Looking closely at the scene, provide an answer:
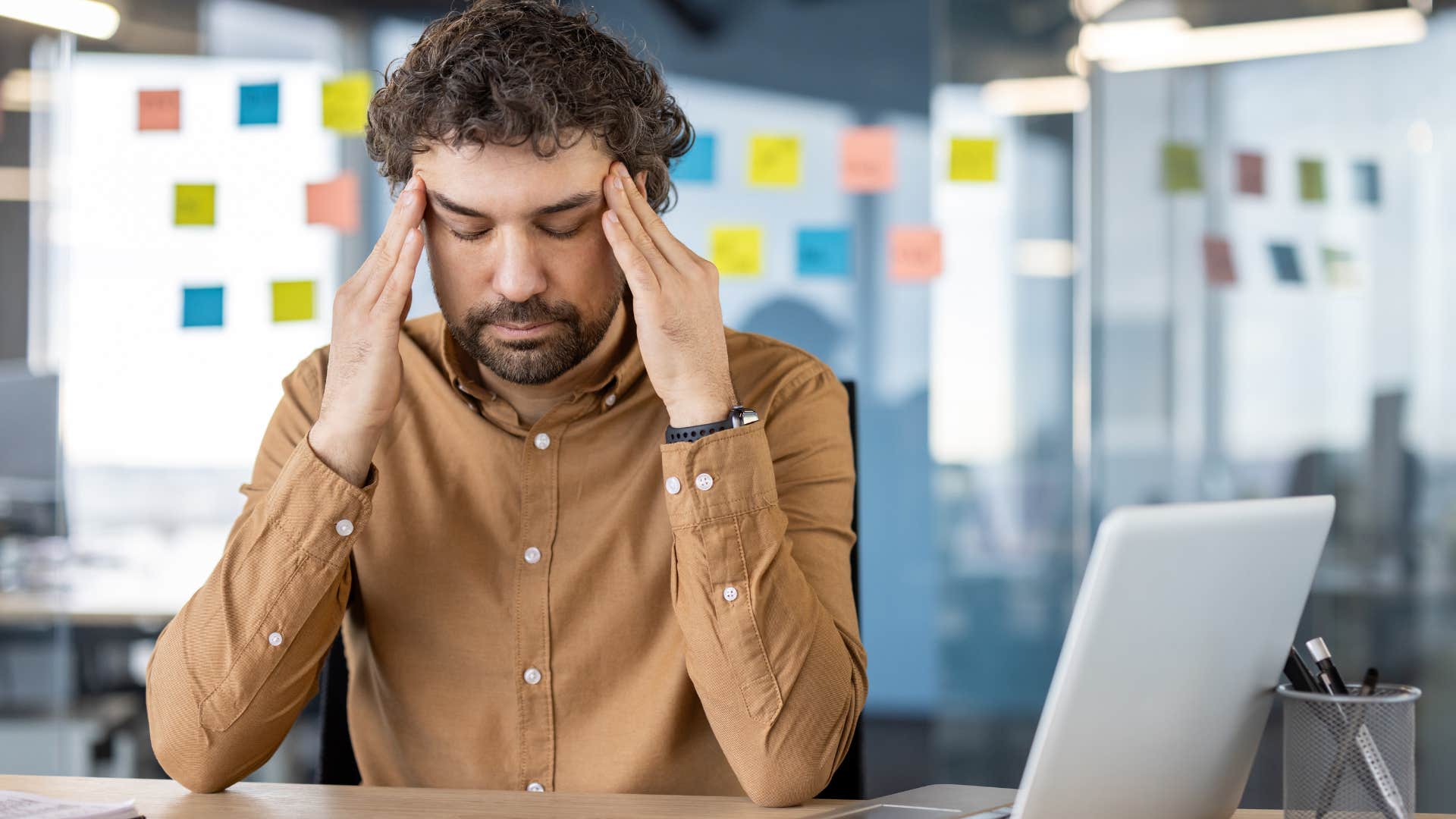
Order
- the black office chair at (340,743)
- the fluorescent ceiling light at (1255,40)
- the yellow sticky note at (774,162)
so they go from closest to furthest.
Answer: the black office chair at (340,743)
the fluorescent ceiling light at (1255,40)
the yellow sticky note at (774,162)

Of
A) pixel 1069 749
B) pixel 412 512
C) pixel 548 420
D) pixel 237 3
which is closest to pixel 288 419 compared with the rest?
pixel 412 512

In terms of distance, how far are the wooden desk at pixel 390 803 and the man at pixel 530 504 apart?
0.06 meters

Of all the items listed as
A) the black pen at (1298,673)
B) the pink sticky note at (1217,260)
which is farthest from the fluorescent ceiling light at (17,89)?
the black pen at (1298,673)

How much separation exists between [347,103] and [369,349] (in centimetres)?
228

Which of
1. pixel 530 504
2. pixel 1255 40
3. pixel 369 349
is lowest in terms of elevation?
pixel 530 504

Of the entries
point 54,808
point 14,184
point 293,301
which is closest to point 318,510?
point 54,808

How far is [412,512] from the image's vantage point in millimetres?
1354

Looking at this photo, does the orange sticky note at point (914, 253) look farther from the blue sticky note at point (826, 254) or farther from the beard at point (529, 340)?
the beard at point (529, 340)

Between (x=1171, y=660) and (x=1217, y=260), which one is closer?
(x=1171, y=660)

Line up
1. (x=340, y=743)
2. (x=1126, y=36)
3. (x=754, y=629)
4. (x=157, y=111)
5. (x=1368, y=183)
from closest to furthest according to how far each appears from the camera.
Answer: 1. (x=754, y=629)
2. (x=340, y=743)
3. (x=1368, y=183)
4. (x=1126, y=36)
5. (x=157, y=111)

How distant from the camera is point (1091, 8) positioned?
3203mm

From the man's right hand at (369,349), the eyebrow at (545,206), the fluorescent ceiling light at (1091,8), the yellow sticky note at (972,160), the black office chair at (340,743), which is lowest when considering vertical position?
the black office chair at (340,743)

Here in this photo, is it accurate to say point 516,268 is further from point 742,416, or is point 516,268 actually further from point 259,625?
point 259,625

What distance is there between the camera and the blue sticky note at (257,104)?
3336 millimetres
